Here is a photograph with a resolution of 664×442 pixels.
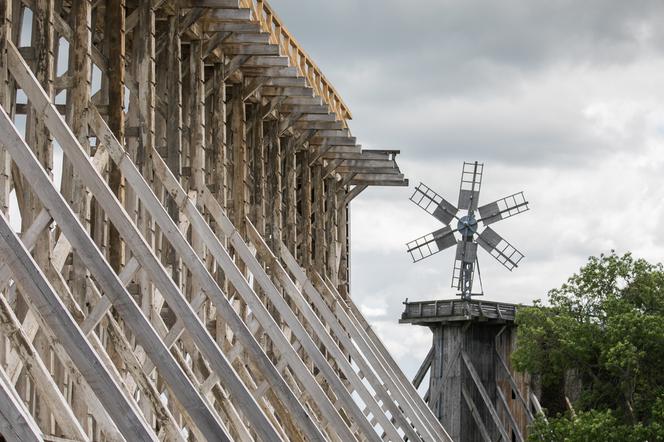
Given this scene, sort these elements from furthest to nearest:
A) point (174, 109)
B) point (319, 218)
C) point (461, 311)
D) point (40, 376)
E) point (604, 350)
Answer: point (461, 311)
point (604, 350)
point (319, 218)
point (174, 109)
point (40, 376)

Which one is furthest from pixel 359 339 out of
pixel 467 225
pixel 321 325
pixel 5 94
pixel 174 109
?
pixel 467 225

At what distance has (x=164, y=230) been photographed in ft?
49.0

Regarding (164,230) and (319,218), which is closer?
(164,230)

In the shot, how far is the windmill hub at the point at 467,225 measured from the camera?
51.3 m

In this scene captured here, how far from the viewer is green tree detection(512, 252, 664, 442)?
3397cm

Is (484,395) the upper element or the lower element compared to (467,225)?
lower

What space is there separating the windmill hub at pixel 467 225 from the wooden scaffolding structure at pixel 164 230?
22388 mm

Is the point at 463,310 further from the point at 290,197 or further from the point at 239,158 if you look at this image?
the point at 239,158

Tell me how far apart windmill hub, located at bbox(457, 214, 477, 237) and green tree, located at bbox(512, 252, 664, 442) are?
12.8 meters

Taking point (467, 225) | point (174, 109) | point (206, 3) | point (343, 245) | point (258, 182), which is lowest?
point (174, 109)

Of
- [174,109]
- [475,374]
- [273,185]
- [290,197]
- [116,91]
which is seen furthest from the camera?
[475,374]

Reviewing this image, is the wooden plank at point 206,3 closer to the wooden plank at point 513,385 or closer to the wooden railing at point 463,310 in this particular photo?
the wooden plank at point 513,385

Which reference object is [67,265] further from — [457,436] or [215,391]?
[457,436]

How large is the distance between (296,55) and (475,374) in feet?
67.7
